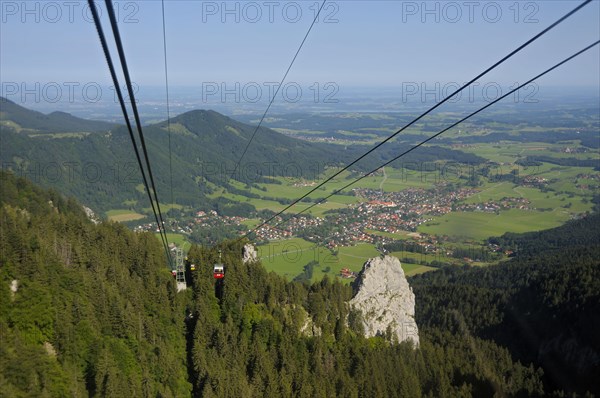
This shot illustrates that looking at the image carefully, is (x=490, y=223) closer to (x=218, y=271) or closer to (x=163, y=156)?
(x=218, y=271)

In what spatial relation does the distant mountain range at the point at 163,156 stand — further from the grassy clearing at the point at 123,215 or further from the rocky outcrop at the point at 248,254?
the rocky outcrop at the point at 248,254

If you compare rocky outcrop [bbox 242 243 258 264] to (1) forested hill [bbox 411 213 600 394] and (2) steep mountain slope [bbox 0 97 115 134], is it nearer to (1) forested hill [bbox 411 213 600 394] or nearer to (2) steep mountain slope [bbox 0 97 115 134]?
(1) forested hill [bbox 411 213 600 394]

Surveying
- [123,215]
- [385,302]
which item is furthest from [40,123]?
[385,302]

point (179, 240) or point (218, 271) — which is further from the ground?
point (218, 271)

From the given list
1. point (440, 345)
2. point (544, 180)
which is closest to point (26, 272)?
point (440, 345)

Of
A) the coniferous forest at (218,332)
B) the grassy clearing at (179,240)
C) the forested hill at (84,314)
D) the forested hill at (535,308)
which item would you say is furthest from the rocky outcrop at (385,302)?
the grassy clearing at (179,240)

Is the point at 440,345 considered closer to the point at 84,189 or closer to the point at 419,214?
the point at 419,214

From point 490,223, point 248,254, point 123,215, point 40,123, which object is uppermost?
point 40,123
